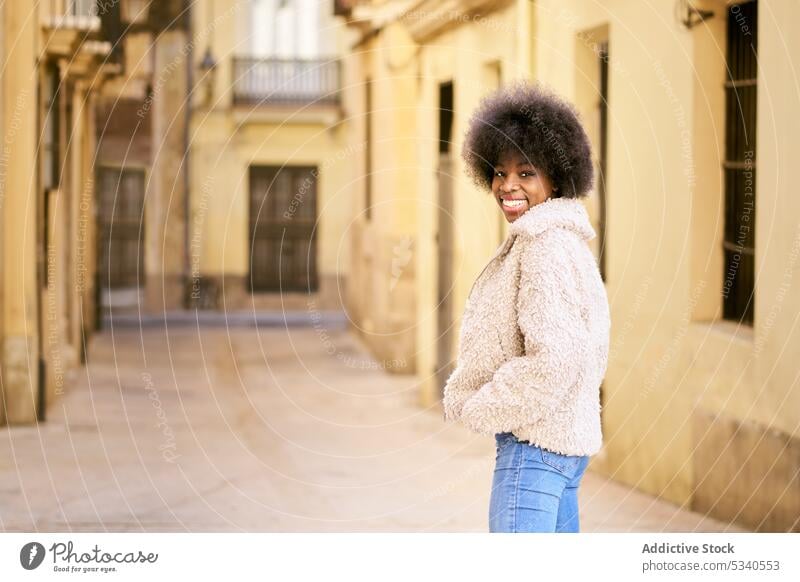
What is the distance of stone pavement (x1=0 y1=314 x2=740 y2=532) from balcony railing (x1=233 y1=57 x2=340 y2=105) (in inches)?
386

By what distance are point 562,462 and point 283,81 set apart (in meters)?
21.2

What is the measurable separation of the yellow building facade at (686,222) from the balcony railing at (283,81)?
13.1m

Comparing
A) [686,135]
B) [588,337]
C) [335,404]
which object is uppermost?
[686,135]

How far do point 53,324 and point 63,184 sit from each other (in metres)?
3.17

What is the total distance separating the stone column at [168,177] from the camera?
23734 millimetres

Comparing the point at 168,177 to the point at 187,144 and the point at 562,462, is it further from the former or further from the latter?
the point at 562,462

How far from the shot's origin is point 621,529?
7.47m

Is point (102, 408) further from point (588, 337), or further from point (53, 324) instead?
point (588, 337)

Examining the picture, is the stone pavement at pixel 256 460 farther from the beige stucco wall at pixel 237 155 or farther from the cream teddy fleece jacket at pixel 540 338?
the beige stucco wall at pixel 237 155

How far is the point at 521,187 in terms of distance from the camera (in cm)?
436

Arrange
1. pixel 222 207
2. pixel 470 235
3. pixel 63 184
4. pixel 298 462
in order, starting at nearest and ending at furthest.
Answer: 1. pixel 298 462
2. pixel 470 235
3. pixel 63 184
4. pixel 222 207

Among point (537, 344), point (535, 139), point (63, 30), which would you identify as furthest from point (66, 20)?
point (537, 344)
